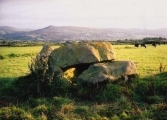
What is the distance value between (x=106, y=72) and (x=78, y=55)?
2.34 m

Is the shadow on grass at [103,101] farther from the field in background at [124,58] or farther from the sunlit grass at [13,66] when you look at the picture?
the sunlit grass at [13,66]

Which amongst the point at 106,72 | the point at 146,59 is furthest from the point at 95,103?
the point at 146,59

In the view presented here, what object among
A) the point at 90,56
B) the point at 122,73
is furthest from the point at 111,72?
the point at 90,56

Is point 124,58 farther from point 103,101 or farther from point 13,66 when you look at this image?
point 103,101

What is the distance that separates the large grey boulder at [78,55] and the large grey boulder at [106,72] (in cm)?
71

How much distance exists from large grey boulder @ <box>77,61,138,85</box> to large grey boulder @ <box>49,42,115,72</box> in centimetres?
71

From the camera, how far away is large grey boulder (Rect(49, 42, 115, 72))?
17.0 m

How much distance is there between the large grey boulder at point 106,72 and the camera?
606 inches

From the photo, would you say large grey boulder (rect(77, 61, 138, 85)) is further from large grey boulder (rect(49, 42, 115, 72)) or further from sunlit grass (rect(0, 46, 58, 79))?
sunlit grass (rect(0, 46, 58, 79))

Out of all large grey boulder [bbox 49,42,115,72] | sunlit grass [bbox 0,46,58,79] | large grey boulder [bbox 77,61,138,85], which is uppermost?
large grey boulder [bbox 49,42,115,72]

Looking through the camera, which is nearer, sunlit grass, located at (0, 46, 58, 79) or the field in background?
the field in background

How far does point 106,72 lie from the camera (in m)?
15.8

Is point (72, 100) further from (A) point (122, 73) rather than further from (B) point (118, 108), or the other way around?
(A) point (122, 73)

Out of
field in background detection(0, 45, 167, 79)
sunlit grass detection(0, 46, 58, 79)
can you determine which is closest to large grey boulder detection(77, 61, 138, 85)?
field in background detection(0, 45, 167, 79)
